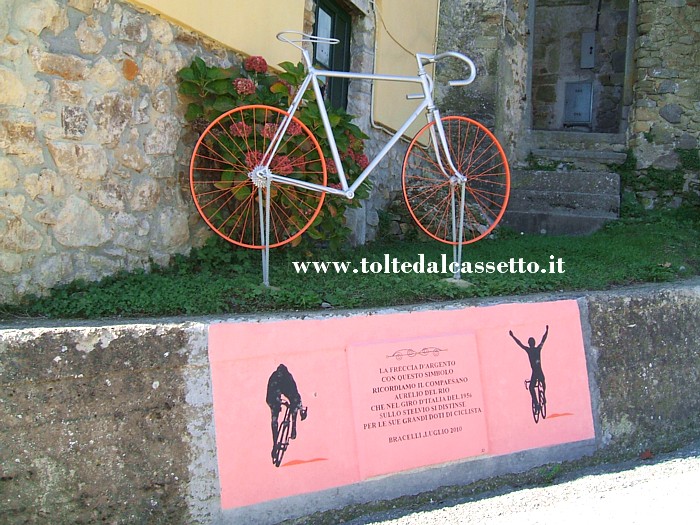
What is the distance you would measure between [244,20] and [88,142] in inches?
55.0

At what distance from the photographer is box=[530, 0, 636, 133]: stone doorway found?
974cm

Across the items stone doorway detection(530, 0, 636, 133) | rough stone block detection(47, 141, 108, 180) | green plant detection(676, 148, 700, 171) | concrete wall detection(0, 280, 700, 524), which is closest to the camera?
concrete wall detection(0, 280, 700, 524)

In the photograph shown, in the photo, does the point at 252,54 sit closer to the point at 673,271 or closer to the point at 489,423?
the point at 489,423

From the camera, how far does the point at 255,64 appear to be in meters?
4.03

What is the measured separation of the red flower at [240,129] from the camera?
3.74m

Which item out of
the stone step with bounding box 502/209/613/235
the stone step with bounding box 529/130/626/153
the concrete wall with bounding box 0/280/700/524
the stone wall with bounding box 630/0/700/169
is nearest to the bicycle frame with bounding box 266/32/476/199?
the concrete wall with bounding box 0/280/700/524

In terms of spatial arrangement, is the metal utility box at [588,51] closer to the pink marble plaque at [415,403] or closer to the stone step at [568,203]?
the stone step at [568,203]

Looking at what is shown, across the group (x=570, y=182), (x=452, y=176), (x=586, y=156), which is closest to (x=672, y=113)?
(x=586, y=156)

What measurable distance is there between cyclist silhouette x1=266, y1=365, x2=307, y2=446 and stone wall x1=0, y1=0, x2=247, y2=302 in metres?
1.13

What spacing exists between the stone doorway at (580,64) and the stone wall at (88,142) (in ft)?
24.1

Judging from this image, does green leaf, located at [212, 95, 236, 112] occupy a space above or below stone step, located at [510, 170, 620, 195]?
above

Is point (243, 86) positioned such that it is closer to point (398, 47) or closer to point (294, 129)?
point (294, 129)

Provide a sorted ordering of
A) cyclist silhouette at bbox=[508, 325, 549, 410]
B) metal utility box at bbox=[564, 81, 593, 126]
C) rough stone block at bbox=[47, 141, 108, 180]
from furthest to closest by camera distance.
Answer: metal utility box at bbox=[564, 81, 593, 126]
cyclist silhouette at bbox=[508, 325, 549, 410]
rough stone block at bbox=[47, 141, 108, 180]

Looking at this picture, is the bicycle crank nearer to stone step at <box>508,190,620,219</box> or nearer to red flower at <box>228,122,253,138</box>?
red flower at <box>228,122,253,138</box>
